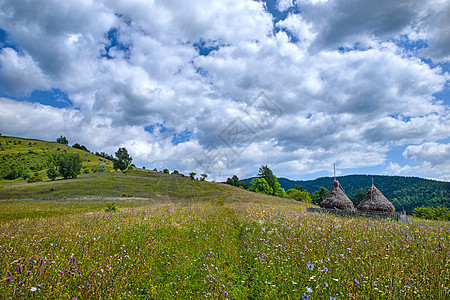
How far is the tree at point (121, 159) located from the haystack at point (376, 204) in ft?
284

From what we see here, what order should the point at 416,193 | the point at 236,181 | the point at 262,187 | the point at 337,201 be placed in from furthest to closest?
1. the point at 416,193
2. the point at 236,181
3. the point at 262,187
4. the point at 337,201

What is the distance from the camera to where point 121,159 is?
285 ft

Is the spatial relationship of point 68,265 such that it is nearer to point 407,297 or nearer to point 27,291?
point 27,291

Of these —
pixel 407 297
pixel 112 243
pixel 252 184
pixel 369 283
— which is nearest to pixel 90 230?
pixel 112 243

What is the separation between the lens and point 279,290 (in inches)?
164

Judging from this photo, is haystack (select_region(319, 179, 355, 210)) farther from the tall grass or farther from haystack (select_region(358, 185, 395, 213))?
the tall grass

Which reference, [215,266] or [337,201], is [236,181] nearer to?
[337,201]

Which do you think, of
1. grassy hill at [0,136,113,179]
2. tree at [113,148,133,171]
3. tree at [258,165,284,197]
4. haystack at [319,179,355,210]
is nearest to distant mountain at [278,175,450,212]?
tree at [258,165,284,197]

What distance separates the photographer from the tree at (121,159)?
279ft

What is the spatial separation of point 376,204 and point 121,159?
89344 millimetres

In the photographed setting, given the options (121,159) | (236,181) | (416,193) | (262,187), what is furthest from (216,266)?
(416,193)

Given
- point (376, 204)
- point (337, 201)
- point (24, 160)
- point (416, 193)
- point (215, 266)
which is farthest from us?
point (416, 193)

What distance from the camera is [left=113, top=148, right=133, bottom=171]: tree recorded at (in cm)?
8519

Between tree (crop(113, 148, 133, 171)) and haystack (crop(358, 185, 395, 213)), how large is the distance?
86454 mm
